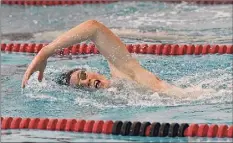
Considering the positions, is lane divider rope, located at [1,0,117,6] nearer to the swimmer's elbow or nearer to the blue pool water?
the blue pool water

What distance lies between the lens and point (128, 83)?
4582mm

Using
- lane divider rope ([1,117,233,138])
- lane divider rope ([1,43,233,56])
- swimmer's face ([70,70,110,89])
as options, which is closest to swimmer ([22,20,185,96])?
swimmer's face ([70,70,110,89])

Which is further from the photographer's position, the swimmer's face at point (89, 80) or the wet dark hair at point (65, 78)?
the wet dark hair at point (65, 78)

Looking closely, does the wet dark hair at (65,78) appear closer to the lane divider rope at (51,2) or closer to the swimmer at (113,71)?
the swimmer at (113,71)

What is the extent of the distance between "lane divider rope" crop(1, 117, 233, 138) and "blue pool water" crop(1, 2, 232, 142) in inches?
2.0

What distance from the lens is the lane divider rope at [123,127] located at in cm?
380

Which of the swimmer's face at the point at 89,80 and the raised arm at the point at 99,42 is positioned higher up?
the raised arm at the point at 99,42

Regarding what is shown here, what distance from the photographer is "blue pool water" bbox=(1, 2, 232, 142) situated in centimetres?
434

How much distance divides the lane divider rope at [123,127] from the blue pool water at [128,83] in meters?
0.05

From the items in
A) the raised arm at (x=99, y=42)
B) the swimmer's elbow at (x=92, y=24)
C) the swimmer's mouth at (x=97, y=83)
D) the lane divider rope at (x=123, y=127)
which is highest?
the swimmer's elbow at (x=92, y=24)

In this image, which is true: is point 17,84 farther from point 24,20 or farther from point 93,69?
point 24,20

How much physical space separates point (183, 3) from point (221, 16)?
1020 mm

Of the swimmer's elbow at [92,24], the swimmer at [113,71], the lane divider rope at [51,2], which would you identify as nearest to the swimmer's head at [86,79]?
the swimmer at [113,71]

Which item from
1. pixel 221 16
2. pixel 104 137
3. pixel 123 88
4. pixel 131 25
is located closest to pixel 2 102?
pixel 123 88
